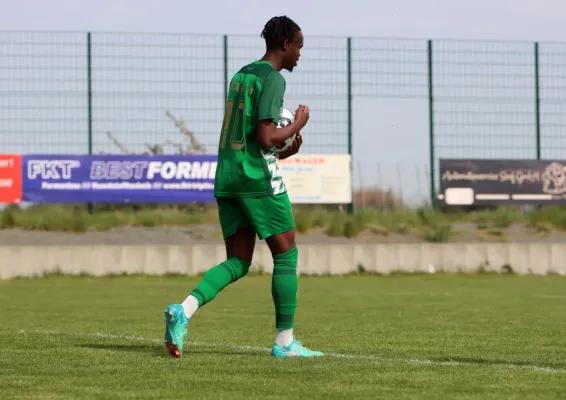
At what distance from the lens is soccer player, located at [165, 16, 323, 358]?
28.4 feet

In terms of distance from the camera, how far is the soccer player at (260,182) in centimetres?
865

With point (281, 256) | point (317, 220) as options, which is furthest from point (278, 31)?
point (317, 220)

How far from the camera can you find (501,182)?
1156 inches

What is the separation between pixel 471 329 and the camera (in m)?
11.9

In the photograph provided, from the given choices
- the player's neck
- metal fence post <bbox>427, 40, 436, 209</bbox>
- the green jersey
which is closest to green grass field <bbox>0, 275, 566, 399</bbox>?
the green jersey

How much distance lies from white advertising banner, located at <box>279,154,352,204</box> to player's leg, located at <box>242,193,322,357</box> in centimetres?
1894

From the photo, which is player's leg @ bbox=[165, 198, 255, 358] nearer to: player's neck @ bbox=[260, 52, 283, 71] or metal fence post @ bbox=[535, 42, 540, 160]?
player's neck @ bbox=[260, 52, 283, 71]

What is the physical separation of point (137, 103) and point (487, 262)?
7.39m

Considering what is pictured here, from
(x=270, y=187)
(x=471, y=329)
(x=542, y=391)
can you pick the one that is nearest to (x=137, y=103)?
(x=471, y=329)

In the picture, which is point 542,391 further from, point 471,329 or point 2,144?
point 2,144

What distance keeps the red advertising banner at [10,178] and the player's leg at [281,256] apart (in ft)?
62.7

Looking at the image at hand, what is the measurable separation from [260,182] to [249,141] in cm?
28

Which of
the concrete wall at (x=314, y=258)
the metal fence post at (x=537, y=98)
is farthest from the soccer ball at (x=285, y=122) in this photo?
the metal fence post at (x=537, y=98)

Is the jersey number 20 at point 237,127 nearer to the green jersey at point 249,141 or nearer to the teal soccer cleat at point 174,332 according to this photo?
the green jersey at point 249,141
